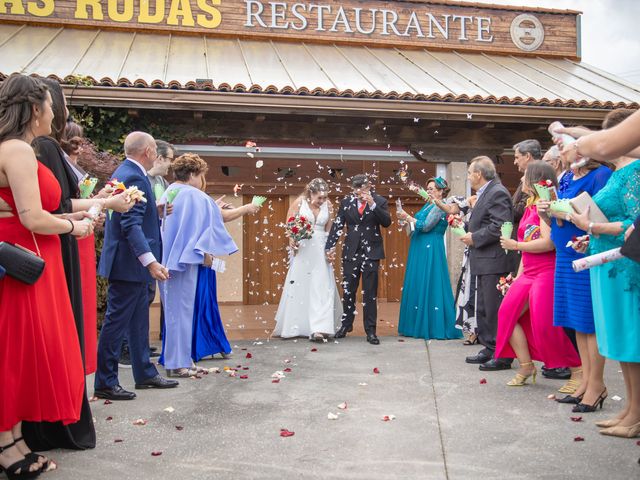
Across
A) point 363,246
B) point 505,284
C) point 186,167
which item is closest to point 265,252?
point 363,246

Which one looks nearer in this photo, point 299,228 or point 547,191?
point 547,191

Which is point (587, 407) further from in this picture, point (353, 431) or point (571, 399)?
point (353, 431)

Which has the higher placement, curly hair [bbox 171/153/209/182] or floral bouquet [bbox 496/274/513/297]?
curly hair [bbox 171/153/209/182]

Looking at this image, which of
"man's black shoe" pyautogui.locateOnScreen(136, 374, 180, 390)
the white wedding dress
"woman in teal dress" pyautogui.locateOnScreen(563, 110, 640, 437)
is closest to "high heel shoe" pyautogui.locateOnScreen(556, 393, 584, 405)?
"woman in teal dress" pyautogui.locateOnScreen(563, 110, 640, 437)

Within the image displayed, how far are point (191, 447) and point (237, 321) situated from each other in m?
6.64

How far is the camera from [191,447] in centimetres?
404

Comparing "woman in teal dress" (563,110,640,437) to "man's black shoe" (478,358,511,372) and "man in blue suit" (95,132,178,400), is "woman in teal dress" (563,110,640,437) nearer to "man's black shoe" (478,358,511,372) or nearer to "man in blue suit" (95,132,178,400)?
"man's black shoe" (478,358,511,372)

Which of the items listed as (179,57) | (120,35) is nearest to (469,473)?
(179,57)

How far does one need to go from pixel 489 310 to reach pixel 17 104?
4.94 meters

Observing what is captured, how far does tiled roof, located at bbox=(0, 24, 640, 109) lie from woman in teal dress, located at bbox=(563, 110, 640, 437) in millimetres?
5658

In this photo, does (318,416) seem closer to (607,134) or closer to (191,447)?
(191,447)

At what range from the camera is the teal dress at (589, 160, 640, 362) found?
12.6 ft

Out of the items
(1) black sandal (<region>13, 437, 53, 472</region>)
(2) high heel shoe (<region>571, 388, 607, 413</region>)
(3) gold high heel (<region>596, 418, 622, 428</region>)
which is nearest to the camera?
(1) black sandal (<region>13, 437, 53, 472</region>)

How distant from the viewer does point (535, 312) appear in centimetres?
543
